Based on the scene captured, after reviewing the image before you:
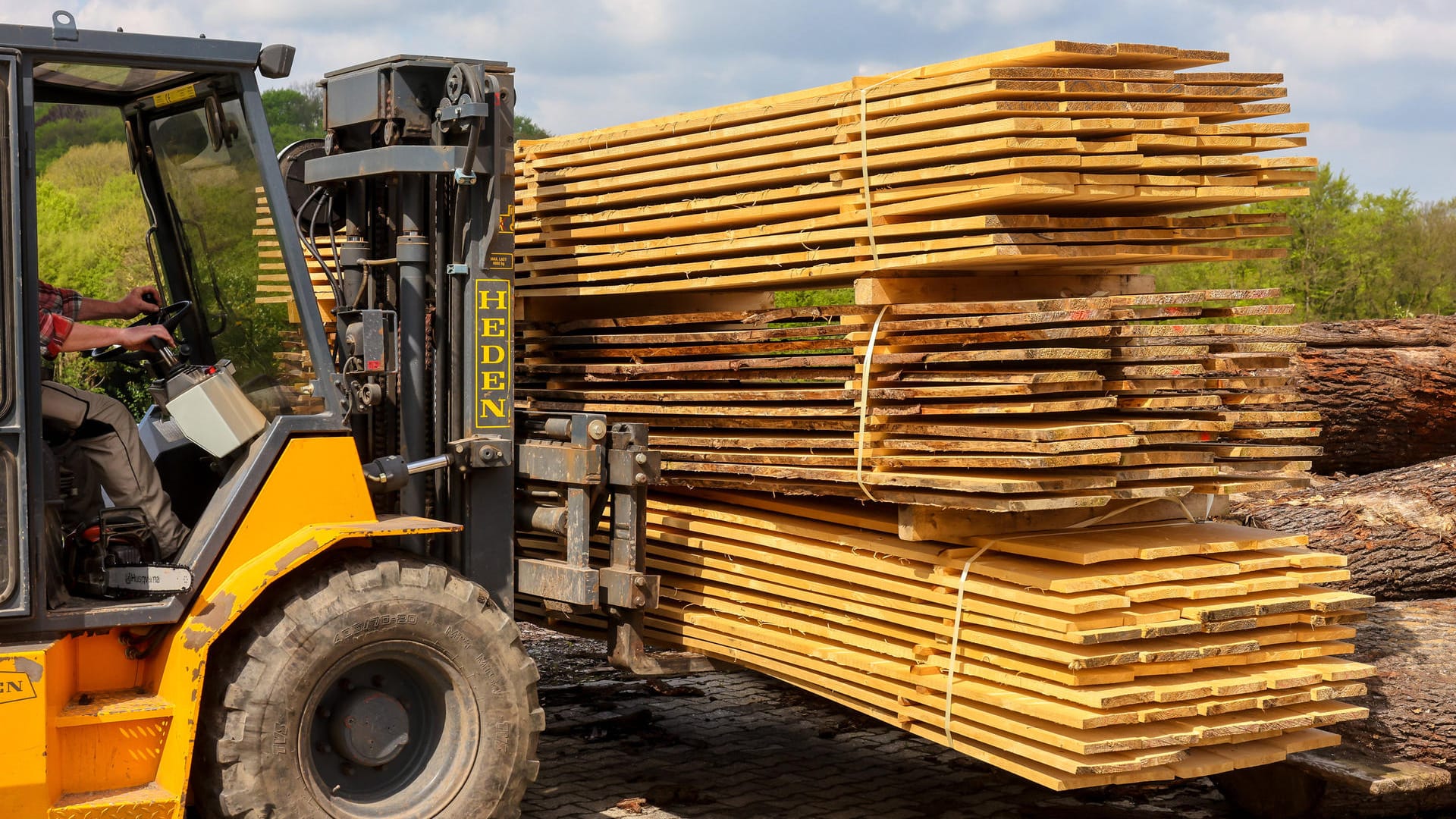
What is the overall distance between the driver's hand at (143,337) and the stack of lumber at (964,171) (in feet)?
6.78

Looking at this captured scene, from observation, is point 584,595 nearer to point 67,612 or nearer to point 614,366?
point 614,366

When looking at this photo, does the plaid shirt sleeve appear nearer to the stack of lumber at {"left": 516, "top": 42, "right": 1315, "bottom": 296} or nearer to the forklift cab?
the forklift cab

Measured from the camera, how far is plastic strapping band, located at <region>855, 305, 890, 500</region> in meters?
5.21

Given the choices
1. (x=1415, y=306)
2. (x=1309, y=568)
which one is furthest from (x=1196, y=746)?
(x=1415, y=306)

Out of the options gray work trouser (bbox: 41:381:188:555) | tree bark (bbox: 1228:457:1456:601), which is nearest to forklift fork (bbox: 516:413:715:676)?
gray work trouser (bbox: 41:381:188:555)

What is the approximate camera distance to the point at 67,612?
431 centimetres

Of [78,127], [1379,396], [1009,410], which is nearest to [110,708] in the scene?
[78,127]

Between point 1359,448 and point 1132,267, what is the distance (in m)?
4.42

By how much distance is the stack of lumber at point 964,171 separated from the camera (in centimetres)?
491

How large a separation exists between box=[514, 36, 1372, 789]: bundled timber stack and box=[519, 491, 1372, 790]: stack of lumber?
0.05ft

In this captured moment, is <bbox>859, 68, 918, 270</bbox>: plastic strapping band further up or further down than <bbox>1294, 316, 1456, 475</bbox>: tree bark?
further up

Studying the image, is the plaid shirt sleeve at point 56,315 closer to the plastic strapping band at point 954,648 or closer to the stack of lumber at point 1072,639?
the stack of lumber at point 1072,639

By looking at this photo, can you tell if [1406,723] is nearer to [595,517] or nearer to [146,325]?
[595,517]

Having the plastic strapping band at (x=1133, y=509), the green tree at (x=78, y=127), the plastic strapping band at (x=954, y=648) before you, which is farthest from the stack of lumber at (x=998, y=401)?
the green tree at (x=78, y=127)
